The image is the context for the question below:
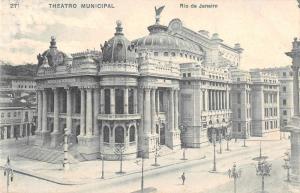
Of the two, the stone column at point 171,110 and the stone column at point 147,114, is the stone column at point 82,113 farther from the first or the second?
the stone column at point 171,110

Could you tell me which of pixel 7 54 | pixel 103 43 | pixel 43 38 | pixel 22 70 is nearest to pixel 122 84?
pixel 103 43

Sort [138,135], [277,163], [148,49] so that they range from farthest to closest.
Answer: [148,49] < [138,135] < [277,163]

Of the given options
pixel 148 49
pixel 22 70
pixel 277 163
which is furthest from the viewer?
pixel 22 70

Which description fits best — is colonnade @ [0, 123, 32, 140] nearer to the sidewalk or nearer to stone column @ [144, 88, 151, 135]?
the sidewalk

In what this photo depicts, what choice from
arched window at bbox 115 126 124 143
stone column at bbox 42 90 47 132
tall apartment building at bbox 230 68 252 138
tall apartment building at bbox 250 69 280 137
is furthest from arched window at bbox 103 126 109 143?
tall apartment building at bbox 250 69 280 137

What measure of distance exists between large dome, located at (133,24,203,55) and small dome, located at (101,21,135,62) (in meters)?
18.4

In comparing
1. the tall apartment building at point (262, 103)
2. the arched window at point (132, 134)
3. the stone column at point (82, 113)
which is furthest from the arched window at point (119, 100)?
the tall apartment building at point (262, 103)

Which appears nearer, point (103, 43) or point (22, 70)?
point (103, 43)

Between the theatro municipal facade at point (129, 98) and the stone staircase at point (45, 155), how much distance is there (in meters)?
2.65

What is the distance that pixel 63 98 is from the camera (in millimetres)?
63125

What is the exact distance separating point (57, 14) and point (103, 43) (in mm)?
12734

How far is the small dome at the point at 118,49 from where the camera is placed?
54031 millimetres

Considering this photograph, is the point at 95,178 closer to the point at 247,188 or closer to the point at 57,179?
the point at 57,179

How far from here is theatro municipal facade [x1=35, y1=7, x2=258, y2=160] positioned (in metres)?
54.2
